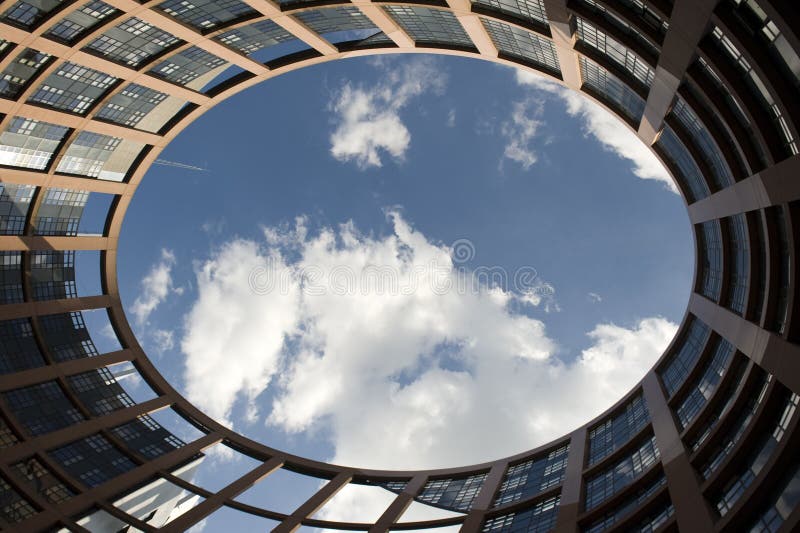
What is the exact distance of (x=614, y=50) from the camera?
2875cm

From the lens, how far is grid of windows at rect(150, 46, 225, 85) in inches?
1533

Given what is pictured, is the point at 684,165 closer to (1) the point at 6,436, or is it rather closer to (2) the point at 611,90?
(2) the point at 611,90

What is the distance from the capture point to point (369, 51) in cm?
4050

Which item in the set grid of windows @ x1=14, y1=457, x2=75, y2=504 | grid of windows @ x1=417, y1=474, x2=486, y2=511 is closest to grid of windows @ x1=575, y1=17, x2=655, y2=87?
grid of windows @ x1=417, y1=474, x2=486, y2=511

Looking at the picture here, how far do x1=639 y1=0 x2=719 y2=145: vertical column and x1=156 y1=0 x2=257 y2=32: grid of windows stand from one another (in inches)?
1052

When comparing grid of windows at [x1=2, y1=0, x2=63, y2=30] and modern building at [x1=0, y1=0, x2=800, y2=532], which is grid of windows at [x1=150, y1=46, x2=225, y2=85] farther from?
grid of windows at [x1=2, y1=0, x2=63, y2=30]

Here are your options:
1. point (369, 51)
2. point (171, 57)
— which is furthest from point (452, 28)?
point (171, 57)

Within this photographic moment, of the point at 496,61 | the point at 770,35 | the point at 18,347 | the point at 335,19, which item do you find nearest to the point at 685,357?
the point at 770,35

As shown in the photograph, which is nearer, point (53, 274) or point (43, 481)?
point (43, 481)

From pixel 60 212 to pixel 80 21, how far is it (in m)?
18.7

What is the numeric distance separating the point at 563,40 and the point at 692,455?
2460cm

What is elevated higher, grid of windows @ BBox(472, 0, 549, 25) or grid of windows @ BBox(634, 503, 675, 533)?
grid of windows @ BBox(472, 0, 549, 25)

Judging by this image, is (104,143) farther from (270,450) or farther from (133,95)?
(270,450)

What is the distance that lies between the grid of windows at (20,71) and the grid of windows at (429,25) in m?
23.8
